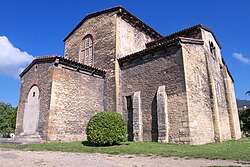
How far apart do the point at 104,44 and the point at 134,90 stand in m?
5.09

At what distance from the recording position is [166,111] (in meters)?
12.4

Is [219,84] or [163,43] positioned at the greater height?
[163,43]

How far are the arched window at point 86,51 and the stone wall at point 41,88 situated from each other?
458 centimetres

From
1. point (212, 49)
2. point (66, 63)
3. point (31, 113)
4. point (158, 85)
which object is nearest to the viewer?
point (158, 85)

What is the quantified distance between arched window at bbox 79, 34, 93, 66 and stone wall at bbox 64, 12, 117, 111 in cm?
36

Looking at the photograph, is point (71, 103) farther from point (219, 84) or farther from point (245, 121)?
point (245, 121)

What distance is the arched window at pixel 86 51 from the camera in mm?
18172

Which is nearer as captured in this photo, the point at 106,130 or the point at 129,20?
the point at 106,130

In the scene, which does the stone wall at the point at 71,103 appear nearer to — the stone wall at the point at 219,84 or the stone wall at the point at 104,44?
the stone wall at the point at 104,44

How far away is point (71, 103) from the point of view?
1377 centimetres

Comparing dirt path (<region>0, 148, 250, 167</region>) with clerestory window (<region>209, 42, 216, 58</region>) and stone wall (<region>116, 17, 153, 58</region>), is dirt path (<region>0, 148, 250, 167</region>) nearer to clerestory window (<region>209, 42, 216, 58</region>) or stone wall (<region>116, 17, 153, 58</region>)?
stone wall (<region>116, 17, 153, 58</region>)

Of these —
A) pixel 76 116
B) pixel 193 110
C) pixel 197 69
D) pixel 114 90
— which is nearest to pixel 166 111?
pixel 193 110

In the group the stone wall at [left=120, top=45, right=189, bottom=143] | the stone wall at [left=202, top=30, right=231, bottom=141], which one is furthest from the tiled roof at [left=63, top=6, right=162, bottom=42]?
the stone wall at [left=202, top=30, right=231, bottom=141]

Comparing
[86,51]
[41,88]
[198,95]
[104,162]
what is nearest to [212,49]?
[198,95]
